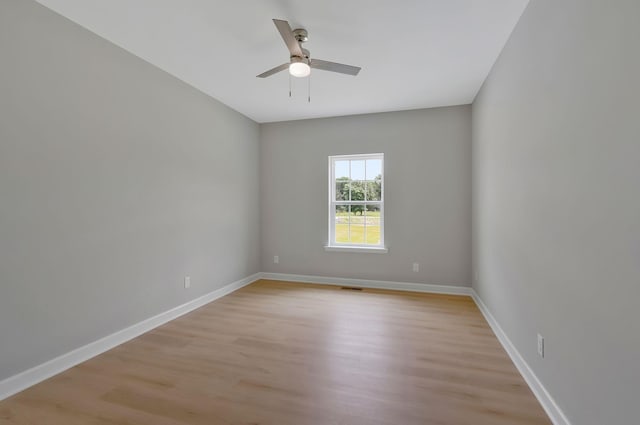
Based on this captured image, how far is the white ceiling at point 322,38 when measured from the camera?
200 centimetres

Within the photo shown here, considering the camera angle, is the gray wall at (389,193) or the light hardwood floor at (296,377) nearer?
the light hardwood floor at (296,377)

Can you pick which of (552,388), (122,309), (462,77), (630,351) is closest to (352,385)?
(552,388)

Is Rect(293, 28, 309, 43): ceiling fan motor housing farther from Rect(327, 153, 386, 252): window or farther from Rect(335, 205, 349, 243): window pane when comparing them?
Rect(335, 205, 349, 243): window pane

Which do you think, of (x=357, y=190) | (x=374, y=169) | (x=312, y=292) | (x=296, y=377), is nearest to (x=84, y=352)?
(x=296, y=377)

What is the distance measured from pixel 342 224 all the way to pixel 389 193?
2.94 feet

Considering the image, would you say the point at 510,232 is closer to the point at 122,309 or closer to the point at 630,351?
the point at 630,351

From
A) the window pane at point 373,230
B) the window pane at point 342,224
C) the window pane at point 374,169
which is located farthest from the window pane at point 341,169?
the window pane at point 373,230

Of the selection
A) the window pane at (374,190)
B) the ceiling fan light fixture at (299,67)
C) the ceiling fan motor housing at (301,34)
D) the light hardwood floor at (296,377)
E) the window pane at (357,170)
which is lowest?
the light hardwood floor at (296,377)

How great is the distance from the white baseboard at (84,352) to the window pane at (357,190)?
2571mm

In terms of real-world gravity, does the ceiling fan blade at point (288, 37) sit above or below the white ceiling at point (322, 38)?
below

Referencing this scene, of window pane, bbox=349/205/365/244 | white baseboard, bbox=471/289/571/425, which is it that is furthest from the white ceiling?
white baseboard, bbox=471/289/571/425

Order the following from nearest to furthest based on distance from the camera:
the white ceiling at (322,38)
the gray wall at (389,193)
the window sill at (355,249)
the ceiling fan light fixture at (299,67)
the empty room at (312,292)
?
the empty room at (312,292)
the white ceiling at (322,38)
the ceiling fan light fixture at (299,67)
the gray wall at (389,193)
the window sill at (355,249)

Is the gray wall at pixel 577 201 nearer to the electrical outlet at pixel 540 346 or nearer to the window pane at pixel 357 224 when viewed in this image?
the electrical outlet at pixel 540 346

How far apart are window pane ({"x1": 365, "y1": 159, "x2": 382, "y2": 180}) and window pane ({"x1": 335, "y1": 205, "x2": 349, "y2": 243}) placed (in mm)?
621
